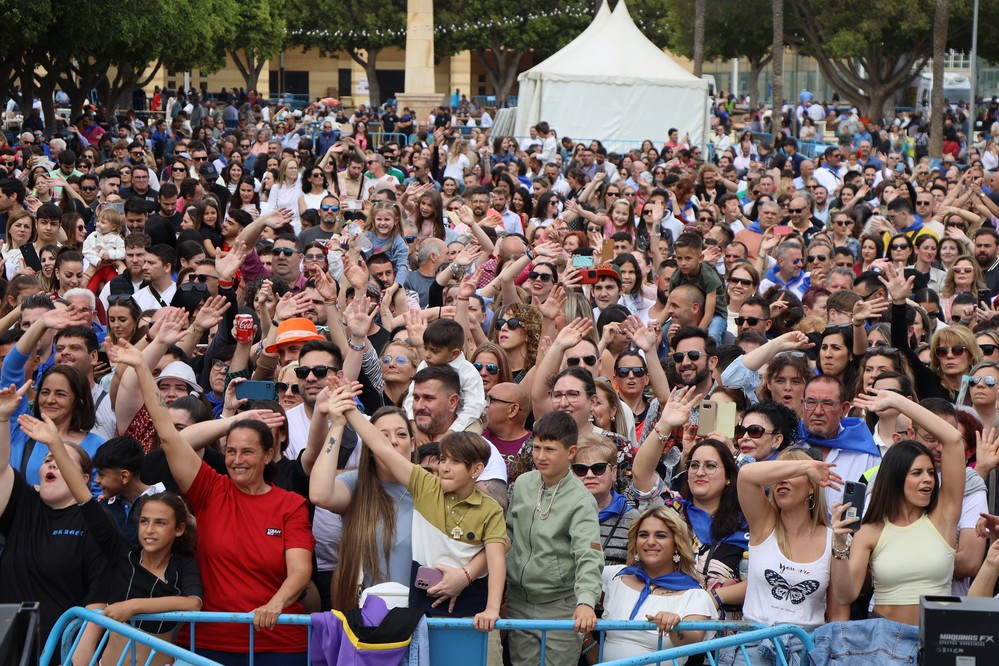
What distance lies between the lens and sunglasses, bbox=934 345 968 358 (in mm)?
8492

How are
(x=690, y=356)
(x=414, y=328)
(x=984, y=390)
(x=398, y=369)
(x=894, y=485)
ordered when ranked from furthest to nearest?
1. (x=690, y=356)
2. (x=414, y=328)
3. (x=398, y=369)
4. (x=984, y=390)
5. (x=894, y=485)

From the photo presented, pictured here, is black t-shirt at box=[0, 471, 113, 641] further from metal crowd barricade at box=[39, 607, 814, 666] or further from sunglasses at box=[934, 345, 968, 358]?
sunglasses at box=[934, 345, 968, 358]

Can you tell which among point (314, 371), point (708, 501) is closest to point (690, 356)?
point (708, 501)

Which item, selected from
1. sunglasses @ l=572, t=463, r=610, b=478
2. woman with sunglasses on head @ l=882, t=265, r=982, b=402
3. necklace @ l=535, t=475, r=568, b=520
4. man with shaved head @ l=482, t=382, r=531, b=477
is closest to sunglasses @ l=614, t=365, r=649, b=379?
man with shaved head @ l=482, t=382, r=531, b=477

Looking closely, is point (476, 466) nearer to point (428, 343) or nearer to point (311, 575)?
point (311, 575)

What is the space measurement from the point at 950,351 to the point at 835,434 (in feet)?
5.31

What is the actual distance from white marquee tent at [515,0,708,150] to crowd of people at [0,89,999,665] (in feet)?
68.8

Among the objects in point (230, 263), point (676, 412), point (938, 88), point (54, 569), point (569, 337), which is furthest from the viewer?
point (938, 88)

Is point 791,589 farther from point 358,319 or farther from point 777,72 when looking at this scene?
point 777,72

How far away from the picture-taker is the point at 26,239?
1220cm

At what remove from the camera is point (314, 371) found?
726 cm

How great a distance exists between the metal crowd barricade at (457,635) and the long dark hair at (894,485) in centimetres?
70

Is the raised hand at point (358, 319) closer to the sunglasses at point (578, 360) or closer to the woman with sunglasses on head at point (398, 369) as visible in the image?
the woman with sunglasses on head at point (398, 369)

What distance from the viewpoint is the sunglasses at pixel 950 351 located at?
27.9 ft
